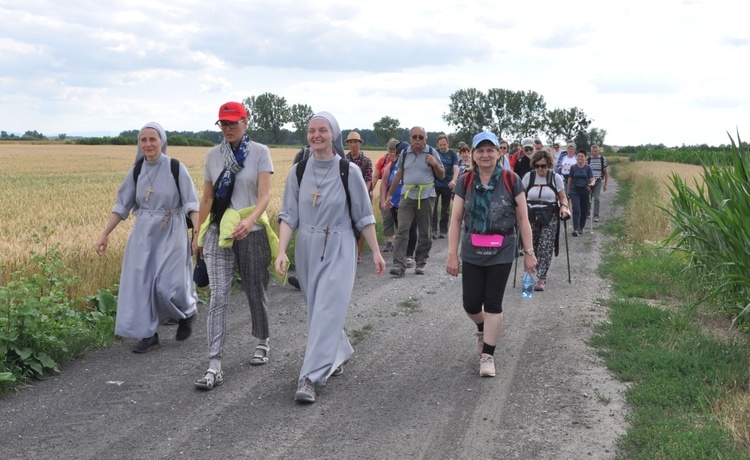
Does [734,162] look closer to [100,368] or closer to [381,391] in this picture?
[381,391]

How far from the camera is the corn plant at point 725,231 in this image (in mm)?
6848

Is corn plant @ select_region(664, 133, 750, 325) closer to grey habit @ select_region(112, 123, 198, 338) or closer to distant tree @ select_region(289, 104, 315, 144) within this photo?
grey habit @ select_region(112, 123, 198, 338)

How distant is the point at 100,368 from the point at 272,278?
4.44m

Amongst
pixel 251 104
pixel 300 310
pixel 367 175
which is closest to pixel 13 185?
pixel 367 175

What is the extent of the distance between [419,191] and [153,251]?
16.9ft

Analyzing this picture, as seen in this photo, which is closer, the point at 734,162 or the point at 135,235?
the point at 135,235

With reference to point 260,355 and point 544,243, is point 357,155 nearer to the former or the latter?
point 544,243

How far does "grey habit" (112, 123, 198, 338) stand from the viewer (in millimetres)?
6941

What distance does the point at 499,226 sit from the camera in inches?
246

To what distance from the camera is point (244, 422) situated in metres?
5.19

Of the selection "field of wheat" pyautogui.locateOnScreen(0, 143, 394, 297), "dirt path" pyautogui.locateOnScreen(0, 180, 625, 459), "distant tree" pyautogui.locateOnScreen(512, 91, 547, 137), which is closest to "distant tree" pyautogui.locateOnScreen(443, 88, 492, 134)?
"distant tree" pyautogui.locateOnScreen(512, 91, 547, 137)

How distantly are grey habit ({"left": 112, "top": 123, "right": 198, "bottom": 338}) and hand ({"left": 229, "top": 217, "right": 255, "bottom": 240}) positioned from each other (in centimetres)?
119

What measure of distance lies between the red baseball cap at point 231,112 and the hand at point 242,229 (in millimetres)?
792

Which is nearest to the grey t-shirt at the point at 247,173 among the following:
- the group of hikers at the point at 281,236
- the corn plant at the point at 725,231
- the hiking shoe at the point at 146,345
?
the group of hikers at the point at 281,236
